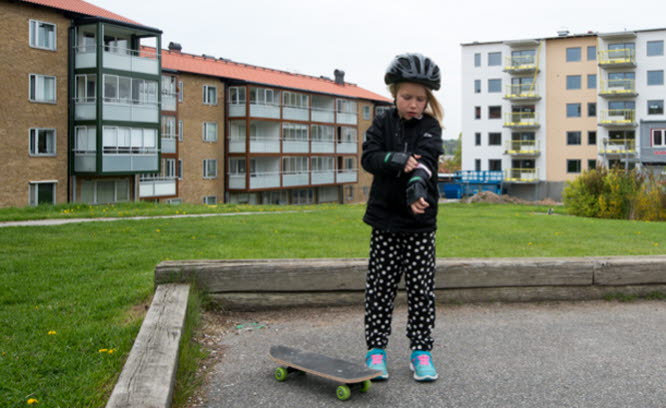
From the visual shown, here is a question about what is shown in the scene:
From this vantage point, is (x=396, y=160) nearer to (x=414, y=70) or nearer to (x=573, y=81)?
(x=414, y=70)

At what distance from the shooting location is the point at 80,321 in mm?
4793

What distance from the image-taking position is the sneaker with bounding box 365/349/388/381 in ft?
13.1

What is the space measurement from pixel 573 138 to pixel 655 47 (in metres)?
11.7

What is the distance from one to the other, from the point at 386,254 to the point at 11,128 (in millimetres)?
34962

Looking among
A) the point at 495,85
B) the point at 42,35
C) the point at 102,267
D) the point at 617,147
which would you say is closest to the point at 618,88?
the point at 617,147

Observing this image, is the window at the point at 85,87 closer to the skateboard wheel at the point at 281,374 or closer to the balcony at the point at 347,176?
the balcony at the point at 347,176

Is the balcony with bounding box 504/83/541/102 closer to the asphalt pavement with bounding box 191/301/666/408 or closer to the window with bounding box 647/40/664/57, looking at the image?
the window with bounding box 647/40/664/57

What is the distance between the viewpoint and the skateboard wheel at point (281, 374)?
3.96 m

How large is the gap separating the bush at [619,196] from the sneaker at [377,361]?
21395mm

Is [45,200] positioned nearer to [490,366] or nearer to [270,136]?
[270,136]

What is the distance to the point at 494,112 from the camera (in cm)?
7188

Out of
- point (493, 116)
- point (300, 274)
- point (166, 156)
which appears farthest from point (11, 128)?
point (493, 116)

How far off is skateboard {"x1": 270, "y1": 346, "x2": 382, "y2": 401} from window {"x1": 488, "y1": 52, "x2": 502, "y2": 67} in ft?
233

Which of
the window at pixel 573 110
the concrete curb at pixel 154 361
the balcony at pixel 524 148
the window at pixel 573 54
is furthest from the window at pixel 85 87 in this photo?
the window at pixel 573 54
